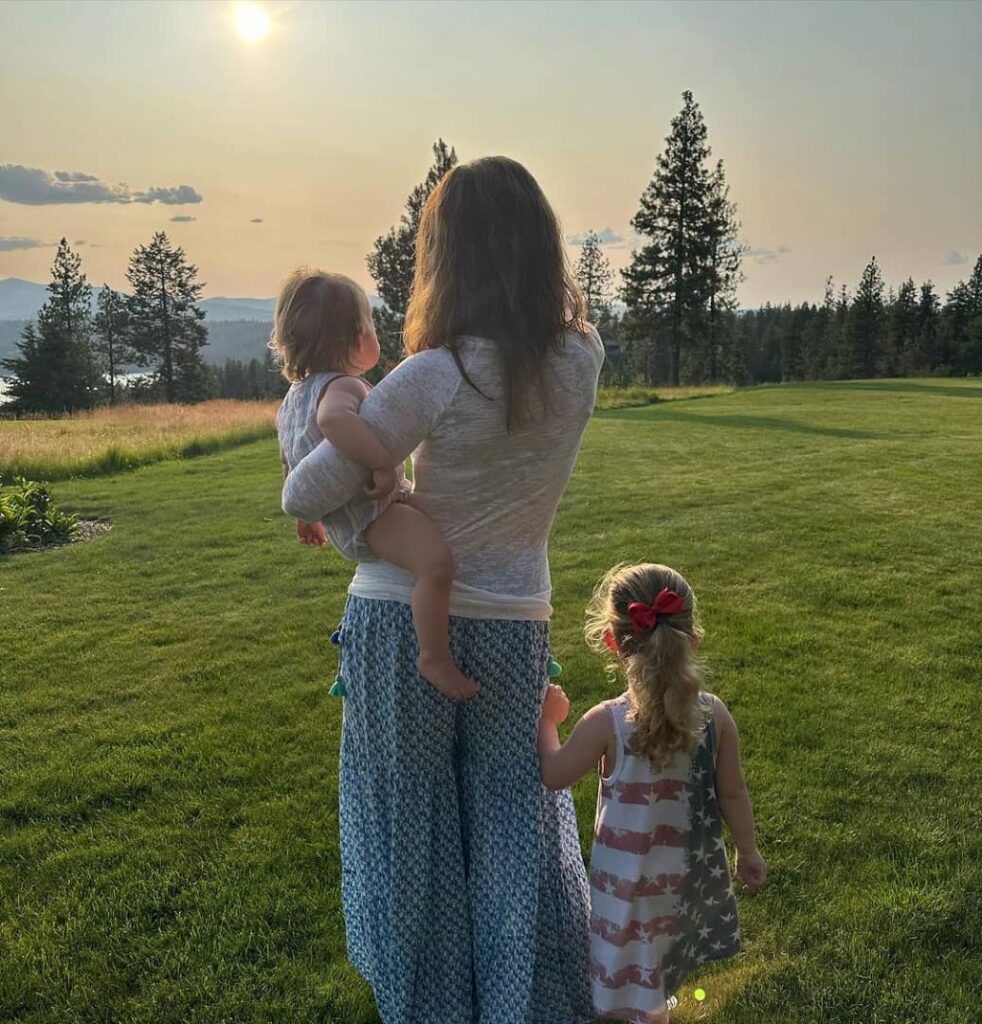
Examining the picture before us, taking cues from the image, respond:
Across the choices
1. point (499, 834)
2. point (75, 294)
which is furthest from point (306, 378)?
point (75, 294)

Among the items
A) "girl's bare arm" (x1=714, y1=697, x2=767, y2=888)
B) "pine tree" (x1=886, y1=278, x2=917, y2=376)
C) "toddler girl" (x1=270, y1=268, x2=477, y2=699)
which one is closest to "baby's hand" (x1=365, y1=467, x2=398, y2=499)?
"toddler girl" (x1=270, y1=268, x2=477, y2=699)

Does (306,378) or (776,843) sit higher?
(306,378)

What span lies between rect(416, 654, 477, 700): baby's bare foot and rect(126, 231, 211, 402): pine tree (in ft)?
168

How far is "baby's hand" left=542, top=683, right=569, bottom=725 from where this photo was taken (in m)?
2.00

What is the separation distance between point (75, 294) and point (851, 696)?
2208 inches

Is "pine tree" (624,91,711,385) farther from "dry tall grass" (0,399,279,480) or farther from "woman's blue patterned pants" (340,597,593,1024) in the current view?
"woman's blue patterned pants" (340,597,593,1024)

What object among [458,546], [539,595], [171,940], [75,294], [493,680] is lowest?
[171,940]

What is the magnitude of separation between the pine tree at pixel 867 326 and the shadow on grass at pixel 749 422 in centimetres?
3936

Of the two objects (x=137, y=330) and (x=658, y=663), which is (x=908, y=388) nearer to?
(x=658, y=663)

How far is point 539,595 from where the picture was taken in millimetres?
1920

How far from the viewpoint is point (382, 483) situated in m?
1.63

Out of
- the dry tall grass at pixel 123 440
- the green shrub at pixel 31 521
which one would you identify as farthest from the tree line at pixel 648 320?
the green shrub at pixel 31 521

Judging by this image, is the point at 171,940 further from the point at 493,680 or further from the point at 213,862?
the point at 493,680

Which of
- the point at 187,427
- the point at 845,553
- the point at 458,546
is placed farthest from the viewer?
the point at 187,427
